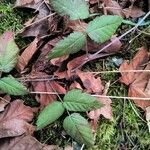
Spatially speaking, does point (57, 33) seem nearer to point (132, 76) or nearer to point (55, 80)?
point (55, 80)

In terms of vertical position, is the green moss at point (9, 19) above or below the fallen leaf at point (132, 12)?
above

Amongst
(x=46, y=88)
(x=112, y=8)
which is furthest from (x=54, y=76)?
(x=112, y=8)

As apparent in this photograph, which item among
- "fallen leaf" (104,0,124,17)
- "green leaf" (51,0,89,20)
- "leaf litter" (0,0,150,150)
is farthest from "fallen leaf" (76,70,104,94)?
"fallen leaf" (104,0,124,17)

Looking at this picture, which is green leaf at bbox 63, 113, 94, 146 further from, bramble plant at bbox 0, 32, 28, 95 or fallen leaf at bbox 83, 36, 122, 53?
fallen leaf at bbox 83, 36, 122, 53

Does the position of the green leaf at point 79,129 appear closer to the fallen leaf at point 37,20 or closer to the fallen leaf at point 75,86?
the fallen leaf at point 75,86

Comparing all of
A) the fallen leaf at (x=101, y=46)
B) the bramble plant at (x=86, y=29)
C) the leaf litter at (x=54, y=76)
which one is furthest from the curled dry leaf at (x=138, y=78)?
the bramble plant at (x=86, y=29)

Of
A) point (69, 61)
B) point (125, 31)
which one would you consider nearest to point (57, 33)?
point (69, 61)
